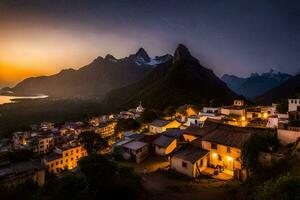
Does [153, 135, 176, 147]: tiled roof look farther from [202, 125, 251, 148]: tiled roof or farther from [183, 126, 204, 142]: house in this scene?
[202, 125, 251, 148]: tiled roof

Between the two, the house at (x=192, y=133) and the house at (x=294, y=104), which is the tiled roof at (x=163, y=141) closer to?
the house at (x=192, y=133)

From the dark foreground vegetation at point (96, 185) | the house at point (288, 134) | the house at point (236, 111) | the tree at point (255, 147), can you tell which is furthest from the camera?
the house at point (236, 111)

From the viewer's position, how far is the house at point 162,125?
43.3m

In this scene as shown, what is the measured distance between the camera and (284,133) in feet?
69.2

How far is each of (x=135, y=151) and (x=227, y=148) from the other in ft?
40.8

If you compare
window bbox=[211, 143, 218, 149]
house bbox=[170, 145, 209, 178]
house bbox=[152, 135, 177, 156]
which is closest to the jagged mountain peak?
house bbox=[152, 135, 177, 156]

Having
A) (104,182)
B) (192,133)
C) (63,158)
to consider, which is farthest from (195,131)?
(63,158)

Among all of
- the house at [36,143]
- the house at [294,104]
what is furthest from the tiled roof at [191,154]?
the house at [36,143]

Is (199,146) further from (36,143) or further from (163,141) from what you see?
(36,143)

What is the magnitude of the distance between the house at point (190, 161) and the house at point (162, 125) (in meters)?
16.7

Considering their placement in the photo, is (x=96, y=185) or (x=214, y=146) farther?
(x=214, y=146)

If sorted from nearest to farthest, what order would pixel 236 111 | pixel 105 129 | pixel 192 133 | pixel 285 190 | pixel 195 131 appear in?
pixel 285 190
pixel 192 133
pixel 195 131
pixel 236 111
pixel 105 129

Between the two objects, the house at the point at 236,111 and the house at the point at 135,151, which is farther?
the house at the point at 236,111

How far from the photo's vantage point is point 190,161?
23672mm
